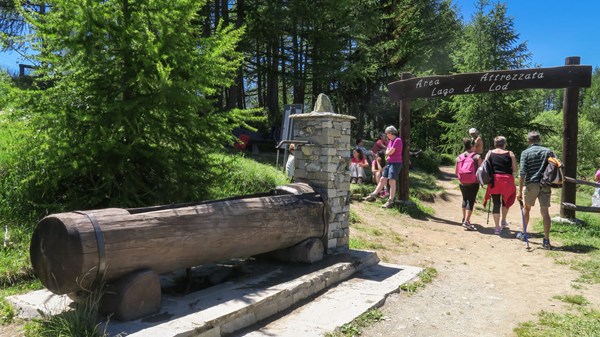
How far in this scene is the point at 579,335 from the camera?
4301mm

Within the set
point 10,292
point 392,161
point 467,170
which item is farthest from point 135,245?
point 392,161

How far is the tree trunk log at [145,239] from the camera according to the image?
3592mm

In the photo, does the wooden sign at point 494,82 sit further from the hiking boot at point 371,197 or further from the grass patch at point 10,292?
the grass patch at point 10,292

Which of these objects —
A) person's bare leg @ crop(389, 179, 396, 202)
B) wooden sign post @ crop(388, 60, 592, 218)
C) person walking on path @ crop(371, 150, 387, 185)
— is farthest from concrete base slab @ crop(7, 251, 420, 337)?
person walking on path @ crop(371, 150, 387, 185)

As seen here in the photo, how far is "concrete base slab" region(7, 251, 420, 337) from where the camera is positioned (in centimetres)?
371

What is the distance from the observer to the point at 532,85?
973 centimetres

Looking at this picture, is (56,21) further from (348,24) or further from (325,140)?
(348,24)

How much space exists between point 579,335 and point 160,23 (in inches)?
242

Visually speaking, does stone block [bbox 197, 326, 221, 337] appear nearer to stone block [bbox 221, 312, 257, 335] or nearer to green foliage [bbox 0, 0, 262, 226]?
stone block [bbox 221, 312, 257, 335]

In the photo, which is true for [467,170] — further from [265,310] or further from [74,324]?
[74,324]

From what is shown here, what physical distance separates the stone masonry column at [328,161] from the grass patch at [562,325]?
2813mm

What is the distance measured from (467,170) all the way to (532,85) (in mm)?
2568

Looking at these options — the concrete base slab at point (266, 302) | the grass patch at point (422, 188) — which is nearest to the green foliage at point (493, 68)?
the grass patch at point (422, 188)

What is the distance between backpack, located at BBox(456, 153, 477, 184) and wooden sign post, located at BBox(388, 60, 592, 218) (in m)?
1.81
